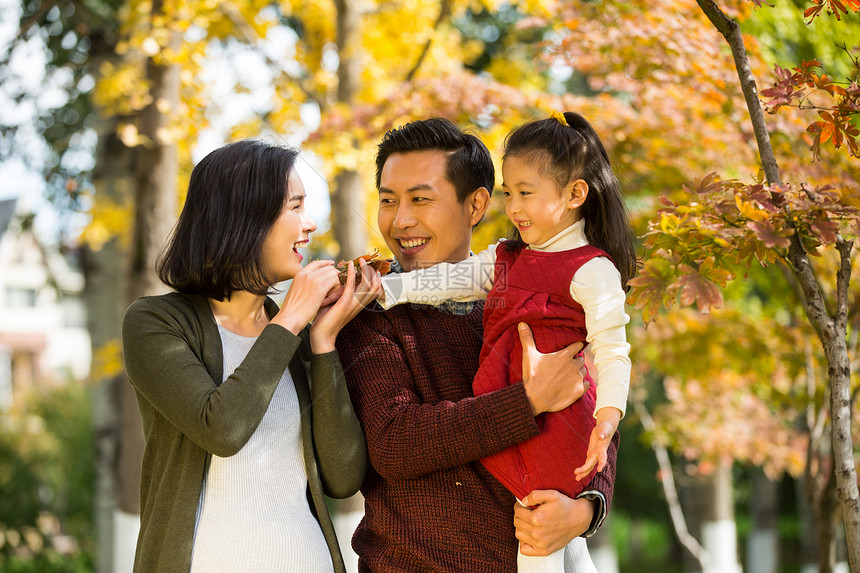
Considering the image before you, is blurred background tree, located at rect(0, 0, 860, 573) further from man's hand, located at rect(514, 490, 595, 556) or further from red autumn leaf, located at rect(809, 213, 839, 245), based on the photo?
man's hand, located at rect(514, 490, 595, 556)

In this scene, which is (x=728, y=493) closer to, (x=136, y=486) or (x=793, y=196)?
(x=136, y=486)

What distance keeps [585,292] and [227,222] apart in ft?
2.97

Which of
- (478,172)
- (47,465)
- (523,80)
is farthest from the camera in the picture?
(47,465)

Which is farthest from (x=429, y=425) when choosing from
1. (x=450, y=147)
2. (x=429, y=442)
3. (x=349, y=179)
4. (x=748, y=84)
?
(x=349, y=179)

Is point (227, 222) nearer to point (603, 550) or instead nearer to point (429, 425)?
point (429, 425)

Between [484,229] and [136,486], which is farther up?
[484,229]

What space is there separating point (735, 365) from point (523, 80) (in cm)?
377

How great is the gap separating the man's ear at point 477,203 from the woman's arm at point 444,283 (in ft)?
0.44

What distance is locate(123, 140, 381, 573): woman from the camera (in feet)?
5.64

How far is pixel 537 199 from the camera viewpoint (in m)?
1.92

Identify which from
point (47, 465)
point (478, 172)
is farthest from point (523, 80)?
point (47, 465)

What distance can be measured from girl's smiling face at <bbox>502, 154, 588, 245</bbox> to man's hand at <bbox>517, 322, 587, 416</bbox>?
302mm

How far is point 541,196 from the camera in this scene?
1.92 metres

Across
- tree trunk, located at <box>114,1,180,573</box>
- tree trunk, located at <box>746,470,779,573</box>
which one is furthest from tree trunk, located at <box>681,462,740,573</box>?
tree trunk, located at <box>114,1,180,573</box>
